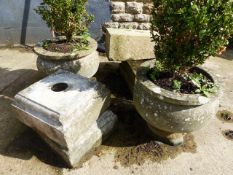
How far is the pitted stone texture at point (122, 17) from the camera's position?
567 cm

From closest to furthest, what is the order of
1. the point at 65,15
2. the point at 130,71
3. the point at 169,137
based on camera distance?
the point at 169,137, the point at 65,15, the point at 130,71

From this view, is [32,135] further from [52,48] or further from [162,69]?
[162,69]

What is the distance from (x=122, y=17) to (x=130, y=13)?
177mm

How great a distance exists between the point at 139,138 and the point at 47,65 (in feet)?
5.74

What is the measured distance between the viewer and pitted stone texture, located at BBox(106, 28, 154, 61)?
4570mm

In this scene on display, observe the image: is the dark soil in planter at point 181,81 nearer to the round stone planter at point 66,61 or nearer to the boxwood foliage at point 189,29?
the boxwood foliage at point 189,29

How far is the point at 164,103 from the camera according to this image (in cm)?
318

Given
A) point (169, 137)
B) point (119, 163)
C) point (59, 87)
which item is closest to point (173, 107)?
point (169, 137)

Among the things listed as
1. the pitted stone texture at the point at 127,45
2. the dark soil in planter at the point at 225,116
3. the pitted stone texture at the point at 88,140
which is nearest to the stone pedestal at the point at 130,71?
the pitted stone texture at the point at 127,45

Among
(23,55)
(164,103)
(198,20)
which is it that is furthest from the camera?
(23,55)

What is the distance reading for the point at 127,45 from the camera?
462 cm

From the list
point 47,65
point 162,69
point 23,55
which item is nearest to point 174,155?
point 162,69

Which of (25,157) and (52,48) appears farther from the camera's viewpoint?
(52,48)

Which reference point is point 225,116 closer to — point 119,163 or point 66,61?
point 119,163
